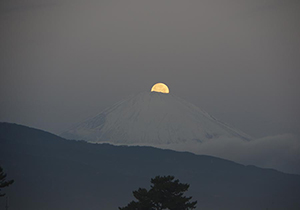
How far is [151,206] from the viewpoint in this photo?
4791cm

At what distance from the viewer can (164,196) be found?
4788 cm

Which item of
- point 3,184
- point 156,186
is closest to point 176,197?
point 156,186

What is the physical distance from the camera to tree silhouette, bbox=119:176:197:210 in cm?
4722

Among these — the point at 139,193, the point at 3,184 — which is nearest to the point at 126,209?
the point at 139,193

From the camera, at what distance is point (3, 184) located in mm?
47000

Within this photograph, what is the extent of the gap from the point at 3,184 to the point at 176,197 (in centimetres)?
1215

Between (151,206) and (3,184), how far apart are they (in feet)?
34.4

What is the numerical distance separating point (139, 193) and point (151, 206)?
125 cm

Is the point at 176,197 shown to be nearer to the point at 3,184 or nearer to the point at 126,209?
the point at 126,209

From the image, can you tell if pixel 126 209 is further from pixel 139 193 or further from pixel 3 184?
pixel 3 184

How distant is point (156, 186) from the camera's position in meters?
47.5

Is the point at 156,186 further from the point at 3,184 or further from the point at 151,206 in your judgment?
the point at 3,184

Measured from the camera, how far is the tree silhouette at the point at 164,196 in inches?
1859

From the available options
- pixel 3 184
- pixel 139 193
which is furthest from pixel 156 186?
pixel 3 184
